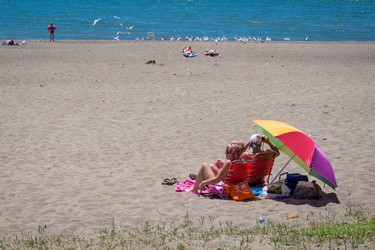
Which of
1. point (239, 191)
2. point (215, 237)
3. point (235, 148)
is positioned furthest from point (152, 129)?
point (215, 237)

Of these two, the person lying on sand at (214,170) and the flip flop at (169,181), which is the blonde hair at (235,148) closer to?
the person lying on sand at (214,170)

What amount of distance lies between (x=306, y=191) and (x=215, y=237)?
2.18 m

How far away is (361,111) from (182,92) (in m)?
5.09

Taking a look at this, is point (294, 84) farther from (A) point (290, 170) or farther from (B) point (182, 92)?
(A) point (290, 170)

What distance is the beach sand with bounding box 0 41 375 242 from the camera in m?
7.58

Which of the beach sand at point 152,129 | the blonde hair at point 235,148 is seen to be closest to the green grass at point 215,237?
the beach sand at point 152,129

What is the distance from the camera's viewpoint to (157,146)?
10836mm

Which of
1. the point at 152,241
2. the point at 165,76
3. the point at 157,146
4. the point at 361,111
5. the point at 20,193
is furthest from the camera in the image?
the point at 165,76

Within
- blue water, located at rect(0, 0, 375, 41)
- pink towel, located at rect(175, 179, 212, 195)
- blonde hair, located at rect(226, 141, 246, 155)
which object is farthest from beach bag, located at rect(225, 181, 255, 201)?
blue water, located at rect(0, 0, 375, 41)

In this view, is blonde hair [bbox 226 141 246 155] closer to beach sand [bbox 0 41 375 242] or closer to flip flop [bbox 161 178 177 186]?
beach sand [bbox 0 41 375 242]

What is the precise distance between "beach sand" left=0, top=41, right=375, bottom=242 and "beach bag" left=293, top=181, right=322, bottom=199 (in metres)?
0.11

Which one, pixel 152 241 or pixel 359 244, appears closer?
pixel 359 244

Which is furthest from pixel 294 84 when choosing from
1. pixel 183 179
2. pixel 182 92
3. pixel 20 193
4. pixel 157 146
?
pixel 20 193

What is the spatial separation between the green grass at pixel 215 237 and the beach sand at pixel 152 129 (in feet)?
1.05
